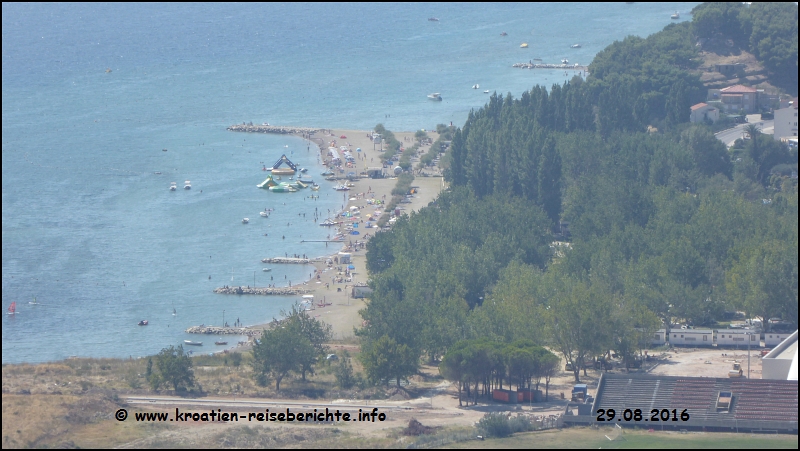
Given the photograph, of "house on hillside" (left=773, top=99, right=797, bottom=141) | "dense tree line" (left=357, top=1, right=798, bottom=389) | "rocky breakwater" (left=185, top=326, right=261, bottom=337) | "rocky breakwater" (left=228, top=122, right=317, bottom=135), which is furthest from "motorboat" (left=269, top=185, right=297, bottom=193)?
"house on hillside" (left=773, top=99, right=797, bottom=141)

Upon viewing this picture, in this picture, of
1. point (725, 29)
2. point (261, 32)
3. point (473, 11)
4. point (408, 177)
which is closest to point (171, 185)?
point (408, 177)

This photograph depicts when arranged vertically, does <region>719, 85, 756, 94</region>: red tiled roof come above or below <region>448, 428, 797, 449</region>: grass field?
above

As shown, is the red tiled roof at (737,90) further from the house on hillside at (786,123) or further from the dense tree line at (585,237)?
the house on hillside at (786,123)

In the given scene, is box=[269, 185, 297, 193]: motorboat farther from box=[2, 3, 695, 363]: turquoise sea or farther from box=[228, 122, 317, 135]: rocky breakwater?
box=[228, 122, 317, 135]: rocky breakwater

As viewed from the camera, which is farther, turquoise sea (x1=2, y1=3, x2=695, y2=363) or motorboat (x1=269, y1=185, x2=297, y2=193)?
motorboat (x1=269, y1=185, x2=297, y2=193)

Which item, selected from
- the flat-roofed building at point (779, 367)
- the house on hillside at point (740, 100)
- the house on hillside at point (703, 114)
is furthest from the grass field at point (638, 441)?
the house on hillside at point (740, 100)


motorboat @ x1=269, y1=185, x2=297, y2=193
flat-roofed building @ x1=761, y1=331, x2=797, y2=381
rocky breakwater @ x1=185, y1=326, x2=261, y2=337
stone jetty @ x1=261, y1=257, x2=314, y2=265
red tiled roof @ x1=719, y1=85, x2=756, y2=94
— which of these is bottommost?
rocky breakwater @ x1=185, y1=326, x2=261, y2=337

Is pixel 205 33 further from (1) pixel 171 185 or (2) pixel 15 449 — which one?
(2) pixel 15 449

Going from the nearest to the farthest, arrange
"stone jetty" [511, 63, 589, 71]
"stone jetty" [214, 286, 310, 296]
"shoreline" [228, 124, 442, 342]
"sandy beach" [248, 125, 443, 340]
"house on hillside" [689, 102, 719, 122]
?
"sandy beach" [248, 125, 443, 340] < "shoreline" [228, 124, 442, 342] < "stone jetty" [214, 286, 310, 296] < "house on hillside" [689, 102, 719, 122] < "stone jetty" [511, 63, 589, 71]
